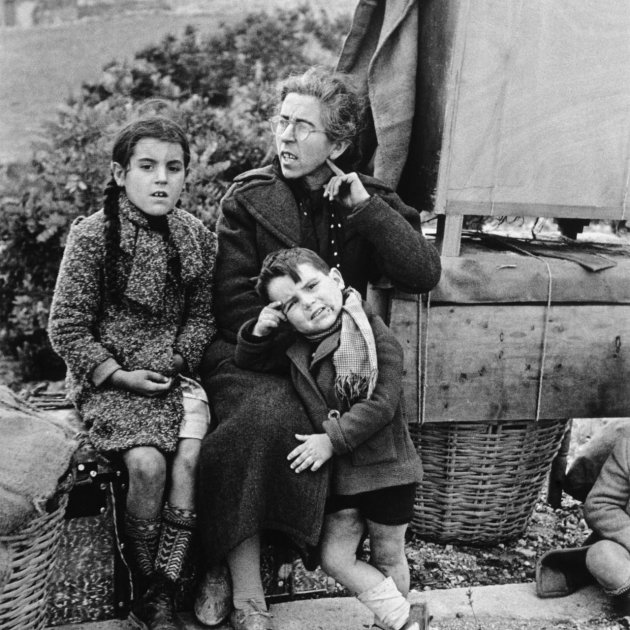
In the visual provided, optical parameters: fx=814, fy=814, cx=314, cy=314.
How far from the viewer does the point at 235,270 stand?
2816 mm

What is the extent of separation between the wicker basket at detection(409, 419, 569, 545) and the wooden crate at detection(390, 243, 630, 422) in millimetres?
128

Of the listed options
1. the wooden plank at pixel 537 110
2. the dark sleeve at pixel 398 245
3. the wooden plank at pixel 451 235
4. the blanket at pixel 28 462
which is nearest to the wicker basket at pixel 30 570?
the blanket at pixel 28 462

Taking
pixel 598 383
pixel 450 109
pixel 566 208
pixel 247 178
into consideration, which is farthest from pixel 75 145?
pixel 598 383

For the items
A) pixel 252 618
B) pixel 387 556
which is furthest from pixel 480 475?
pixel 252 618

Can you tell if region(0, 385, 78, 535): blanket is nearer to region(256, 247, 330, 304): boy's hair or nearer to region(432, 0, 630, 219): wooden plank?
region(256, 247, 330, 304): boy's hair

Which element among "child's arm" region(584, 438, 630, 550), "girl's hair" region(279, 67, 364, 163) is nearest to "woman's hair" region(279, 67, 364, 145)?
"girl's hair" region(279, 67, 364, 163)

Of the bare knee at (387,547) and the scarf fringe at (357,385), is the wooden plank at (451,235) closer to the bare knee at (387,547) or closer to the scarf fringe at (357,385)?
the scarf fringe at (357,385)

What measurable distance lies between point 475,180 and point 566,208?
0.39 m

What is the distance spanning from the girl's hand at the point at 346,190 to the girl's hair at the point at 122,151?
0.52m

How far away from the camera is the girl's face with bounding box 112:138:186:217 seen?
259 centimetres

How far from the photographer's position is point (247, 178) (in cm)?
295

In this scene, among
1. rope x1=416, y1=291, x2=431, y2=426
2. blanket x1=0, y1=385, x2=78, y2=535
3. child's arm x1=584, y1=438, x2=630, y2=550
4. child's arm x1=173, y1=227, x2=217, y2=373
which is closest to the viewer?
blanket x1=0, y1=385, x2=78, y2=535

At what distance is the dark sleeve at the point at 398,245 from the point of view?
8.94 ft

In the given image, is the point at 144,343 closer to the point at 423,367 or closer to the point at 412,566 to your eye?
the point at 423,367
